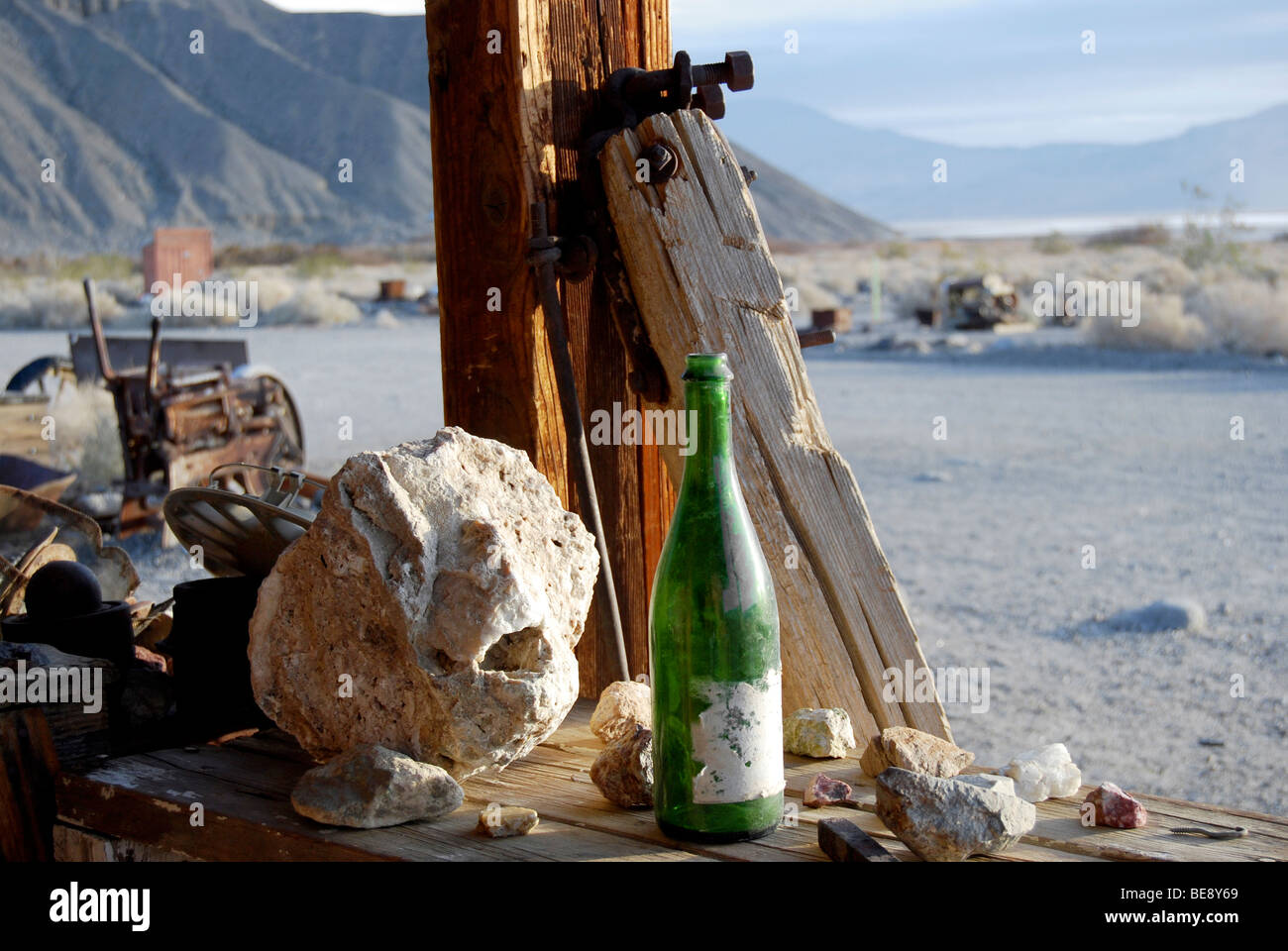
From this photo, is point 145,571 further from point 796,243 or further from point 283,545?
point 796,243

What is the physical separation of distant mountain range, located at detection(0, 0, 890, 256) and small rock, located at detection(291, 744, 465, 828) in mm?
35550

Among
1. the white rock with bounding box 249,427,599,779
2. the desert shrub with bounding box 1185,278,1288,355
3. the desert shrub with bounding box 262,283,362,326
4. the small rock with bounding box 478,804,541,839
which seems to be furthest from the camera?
the desert shrub with bounding box 262,283,362,326

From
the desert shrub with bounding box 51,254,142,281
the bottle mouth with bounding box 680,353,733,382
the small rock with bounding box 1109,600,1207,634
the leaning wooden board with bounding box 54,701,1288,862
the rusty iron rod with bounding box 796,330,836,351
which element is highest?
the desert shrub with bounding box 51,254,142,281

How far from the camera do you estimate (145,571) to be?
867 centimetres

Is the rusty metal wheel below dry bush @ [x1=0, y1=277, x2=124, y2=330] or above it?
below

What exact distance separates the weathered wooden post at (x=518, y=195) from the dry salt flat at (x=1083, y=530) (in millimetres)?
3721

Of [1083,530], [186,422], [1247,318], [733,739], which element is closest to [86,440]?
[186,422]

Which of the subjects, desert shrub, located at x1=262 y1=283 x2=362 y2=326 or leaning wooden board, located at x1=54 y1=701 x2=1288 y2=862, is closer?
leaning wooden board, located at x1=54 y1=701 x2=1288 y2=862

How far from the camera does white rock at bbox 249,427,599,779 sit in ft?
6.09

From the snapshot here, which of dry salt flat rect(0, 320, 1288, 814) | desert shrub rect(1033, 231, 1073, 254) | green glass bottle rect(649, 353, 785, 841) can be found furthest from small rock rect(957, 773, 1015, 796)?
desert shrub rect(1033, 231, 1073, 254)

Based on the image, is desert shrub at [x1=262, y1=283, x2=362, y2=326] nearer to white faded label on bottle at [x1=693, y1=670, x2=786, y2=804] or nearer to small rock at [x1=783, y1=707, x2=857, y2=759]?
small rock at [x1=783, y1=707, x2=857, y2=759]

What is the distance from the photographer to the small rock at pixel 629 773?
6.01ft

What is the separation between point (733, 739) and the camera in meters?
1.66

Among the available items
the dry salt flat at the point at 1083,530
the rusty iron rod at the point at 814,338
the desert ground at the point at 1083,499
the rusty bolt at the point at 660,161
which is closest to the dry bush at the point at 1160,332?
the desert ground at the point at 1083,499
